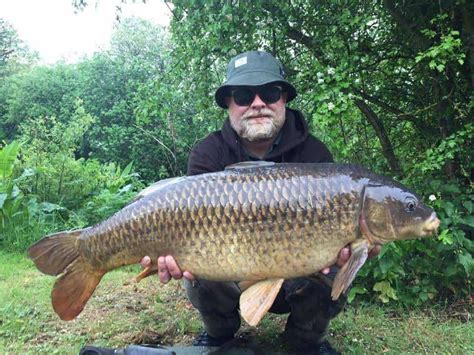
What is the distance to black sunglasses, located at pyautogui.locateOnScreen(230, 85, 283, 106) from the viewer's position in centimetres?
208

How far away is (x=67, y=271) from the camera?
182 centimetres

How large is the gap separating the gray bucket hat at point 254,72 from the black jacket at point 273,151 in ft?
0.57

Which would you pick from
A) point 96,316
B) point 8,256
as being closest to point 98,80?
point 8,256

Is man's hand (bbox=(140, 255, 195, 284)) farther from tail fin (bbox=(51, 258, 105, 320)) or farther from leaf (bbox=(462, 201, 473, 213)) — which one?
leaf (bbox=(462, 201, 473, 213))

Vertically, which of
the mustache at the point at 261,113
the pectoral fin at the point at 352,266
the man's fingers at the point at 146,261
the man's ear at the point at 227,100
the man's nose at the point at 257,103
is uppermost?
the man's ear at the point at 227,100

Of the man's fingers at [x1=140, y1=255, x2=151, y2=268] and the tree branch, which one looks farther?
the tree branch

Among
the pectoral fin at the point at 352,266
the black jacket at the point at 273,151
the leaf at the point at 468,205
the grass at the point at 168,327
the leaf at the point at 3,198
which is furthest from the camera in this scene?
the leaf at the point at 3,198

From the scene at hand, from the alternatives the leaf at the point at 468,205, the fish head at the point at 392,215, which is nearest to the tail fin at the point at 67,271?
the fish head at the point at 392,215

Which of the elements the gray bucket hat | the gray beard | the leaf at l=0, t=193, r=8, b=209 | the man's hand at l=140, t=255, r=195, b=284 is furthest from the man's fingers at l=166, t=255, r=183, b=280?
the leaf at l=0, t=193, r=8, b=209

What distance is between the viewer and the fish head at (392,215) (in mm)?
1640

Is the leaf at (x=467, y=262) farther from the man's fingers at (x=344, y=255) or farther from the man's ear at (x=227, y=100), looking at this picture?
the man's ear at (x=227, y=100)

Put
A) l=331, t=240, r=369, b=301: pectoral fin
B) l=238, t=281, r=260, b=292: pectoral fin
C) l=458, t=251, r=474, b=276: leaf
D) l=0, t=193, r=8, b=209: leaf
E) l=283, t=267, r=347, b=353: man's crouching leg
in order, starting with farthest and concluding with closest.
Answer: l=0, t=193, r=8, b=209: leaf → l=458, t=251, r=474, b=276: leaf → l=283, t=267, r=347, b=353: man's crouching leg → l=238, t=281, r=260, b=292: pectoral fin → l=331, t=240, r=369, b=301: pectoral fin

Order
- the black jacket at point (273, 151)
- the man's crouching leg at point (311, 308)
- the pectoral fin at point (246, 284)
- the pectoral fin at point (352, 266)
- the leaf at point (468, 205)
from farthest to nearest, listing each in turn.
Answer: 1. the leaf at point (468, 205)
2. the black jacket at point (273, 151)
3. the man's crouching leg at point (311, 308)
4. the pectoral fin at point (246, 284)
5. the pectoral fin at point (352, 266)

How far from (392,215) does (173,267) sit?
0.74 meters
